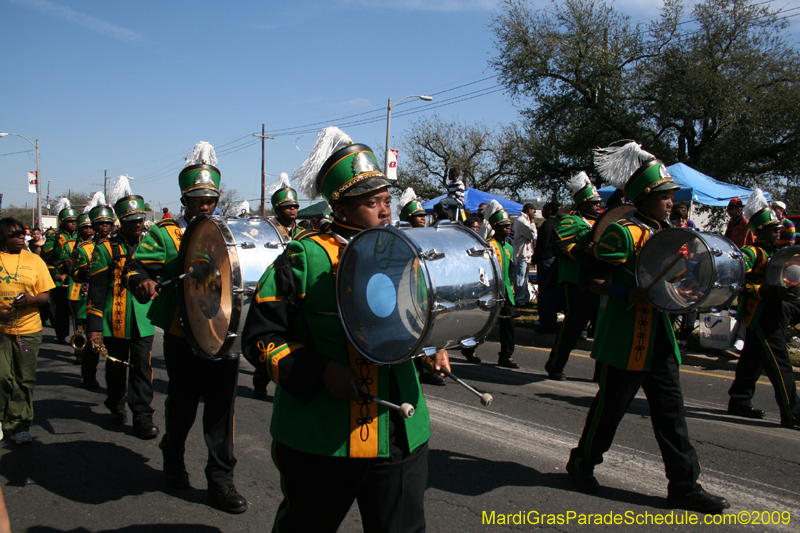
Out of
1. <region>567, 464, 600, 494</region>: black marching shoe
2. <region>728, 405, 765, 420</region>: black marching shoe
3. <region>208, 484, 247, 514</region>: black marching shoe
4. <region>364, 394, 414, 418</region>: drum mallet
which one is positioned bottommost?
<region>208, 484, 247, 514</region>: black marching shoe

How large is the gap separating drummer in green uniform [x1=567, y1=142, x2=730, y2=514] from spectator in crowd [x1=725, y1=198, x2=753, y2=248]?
575cm

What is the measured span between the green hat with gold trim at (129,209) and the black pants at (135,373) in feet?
3.87

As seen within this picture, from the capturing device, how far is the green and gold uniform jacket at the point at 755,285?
18.5 feet

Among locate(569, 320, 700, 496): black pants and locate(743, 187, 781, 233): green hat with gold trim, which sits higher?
locate(743, 187, 781, 233): green hat with gold trim

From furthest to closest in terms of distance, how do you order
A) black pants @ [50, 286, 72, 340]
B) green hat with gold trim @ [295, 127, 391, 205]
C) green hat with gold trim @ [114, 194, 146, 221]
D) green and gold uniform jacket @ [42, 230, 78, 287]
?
green and gold uniform jacket @ [42, 230, 78, 287], black pants @ [50, 286, 72, 340], green hat with gold trim @ [114, 194, 146, 221], green hat with gold trim @ [295, 127, 391, 205]

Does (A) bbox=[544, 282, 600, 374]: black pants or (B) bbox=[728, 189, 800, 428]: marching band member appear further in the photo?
(A) bbox=[544, 282, 600, 374]: black pants

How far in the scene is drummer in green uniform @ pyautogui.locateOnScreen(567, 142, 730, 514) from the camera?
3711 mm

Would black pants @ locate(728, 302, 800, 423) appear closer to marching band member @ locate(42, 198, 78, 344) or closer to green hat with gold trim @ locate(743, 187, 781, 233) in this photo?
green hat with gold trim @ locate(743, 187, 781, 233)

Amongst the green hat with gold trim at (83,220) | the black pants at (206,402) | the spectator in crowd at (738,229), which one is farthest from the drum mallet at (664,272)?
the green hat with gold trim at (83,220)

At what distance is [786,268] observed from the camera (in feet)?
18.3

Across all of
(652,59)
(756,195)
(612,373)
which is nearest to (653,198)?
(612,373)

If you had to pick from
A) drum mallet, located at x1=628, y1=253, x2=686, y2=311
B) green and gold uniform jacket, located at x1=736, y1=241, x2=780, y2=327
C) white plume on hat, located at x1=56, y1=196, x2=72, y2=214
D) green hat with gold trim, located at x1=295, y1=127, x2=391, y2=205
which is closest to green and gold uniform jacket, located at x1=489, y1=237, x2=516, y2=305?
green and gold uniform jacket, located at x1=736, y1=241, x2=780, y2=327

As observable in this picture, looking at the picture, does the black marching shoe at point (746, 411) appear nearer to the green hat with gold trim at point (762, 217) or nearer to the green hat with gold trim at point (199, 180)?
the green hat with gold trim at point (762, 217)

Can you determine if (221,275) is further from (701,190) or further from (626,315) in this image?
(701,190)
